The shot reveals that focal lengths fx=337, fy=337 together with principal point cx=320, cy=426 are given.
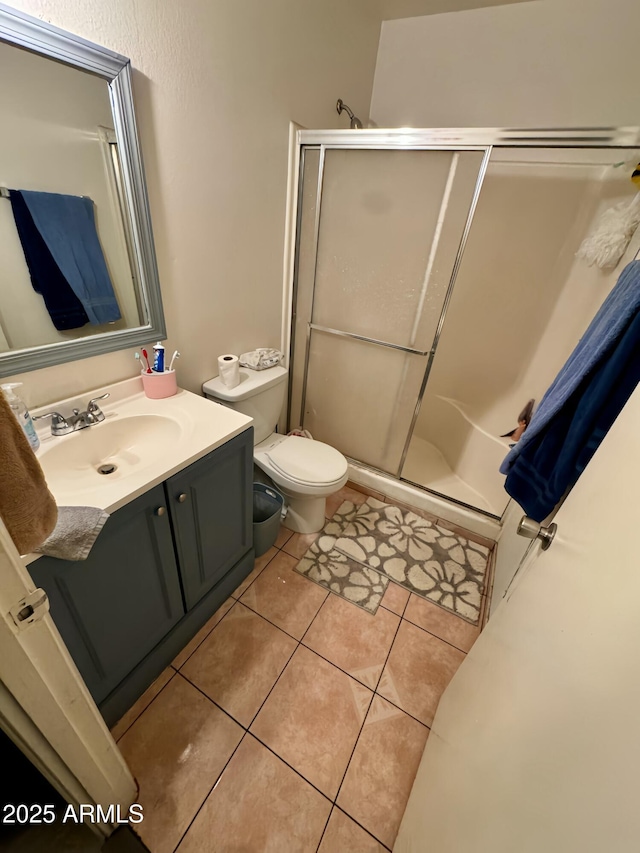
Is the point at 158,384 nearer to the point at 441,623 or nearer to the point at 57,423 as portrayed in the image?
the point at 57,423

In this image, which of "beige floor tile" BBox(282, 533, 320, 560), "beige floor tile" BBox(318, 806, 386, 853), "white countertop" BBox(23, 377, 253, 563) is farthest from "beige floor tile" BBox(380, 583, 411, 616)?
"white countertop" BBox(23, 377, 253, 563)

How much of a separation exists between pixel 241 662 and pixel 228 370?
3.75ft

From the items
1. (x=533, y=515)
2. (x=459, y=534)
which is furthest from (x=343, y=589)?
(x=533, y=515)

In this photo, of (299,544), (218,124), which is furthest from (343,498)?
(218,124)

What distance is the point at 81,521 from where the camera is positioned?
2.33 feet

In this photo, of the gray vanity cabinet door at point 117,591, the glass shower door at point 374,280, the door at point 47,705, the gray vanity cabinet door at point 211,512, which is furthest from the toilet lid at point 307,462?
the door at point 47,705

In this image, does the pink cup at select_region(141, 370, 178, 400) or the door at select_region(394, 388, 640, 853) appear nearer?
the door at select_region(394, 388, 640, 853)

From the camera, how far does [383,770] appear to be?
104cm

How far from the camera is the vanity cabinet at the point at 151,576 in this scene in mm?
817

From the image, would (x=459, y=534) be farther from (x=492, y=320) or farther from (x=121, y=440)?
(x=121, y=440)

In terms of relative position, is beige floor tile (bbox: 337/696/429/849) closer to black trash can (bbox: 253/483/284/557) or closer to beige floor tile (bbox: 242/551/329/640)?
beige floor tile (bbox: 242/551/329/640)

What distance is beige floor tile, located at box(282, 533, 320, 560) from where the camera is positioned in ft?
5.56

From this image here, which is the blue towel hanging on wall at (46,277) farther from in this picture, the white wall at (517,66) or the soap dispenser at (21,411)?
the white wall at (517,66)

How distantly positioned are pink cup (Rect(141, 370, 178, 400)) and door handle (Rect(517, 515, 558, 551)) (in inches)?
46.6
